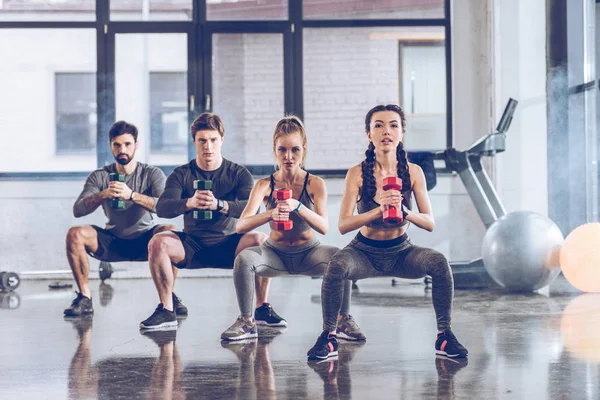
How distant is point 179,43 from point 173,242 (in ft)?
10.9

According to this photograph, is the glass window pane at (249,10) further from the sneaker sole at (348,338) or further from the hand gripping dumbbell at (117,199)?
the sneaker sole at (348,338)

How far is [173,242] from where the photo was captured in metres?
3.95

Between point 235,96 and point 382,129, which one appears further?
point 235,96

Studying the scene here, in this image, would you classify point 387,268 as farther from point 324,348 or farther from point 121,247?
point 121,247

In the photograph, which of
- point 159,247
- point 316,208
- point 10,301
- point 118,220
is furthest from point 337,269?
point 10,301

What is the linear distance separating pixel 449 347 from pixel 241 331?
95cm

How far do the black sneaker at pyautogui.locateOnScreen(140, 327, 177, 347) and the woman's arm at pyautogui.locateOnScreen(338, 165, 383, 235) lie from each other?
96 centimetres

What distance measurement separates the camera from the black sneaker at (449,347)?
3.16 meters

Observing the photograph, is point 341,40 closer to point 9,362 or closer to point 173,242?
point 173,242

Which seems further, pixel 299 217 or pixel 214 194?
pixel 214 194

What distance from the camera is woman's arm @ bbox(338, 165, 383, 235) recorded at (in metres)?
3.20

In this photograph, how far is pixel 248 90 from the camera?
693cm

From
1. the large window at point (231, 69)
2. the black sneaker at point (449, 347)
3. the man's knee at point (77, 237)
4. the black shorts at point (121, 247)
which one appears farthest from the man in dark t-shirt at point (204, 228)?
the large window at point (231, 69)

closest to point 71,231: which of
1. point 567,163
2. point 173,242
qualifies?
point 173,242
